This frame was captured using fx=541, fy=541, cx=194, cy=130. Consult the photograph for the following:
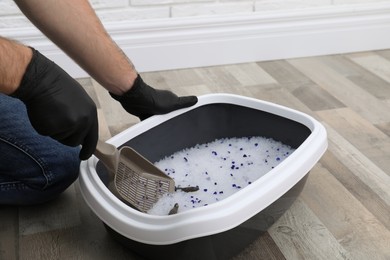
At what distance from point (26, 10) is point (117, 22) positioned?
2.21ft

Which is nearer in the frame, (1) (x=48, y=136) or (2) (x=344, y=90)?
(1) (x=48, y=136)

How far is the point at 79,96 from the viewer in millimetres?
797

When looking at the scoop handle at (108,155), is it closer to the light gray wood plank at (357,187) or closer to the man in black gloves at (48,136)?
the man in black gloves at (48,136)

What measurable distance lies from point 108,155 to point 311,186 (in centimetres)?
46

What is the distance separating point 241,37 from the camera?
1.78 meters

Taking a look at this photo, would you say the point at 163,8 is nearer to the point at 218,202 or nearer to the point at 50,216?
the point at 50,216

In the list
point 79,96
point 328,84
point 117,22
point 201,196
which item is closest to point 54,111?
point 79,96

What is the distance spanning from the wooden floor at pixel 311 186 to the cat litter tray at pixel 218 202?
2.5 inches

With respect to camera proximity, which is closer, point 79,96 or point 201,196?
point 79,96

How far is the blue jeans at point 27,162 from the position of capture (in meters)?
1.01

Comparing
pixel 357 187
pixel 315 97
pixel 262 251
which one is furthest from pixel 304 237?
pixel 315 97

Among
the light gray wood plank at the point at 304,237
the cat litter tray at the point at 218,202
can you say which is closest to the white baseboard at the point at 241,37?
the cat litter tray at the point at 218,202

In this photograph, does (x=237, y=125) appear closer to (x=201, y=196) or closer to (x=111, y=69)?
(x=201, y=196)

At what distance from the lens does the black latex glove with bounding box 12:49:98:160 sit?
771 mm
